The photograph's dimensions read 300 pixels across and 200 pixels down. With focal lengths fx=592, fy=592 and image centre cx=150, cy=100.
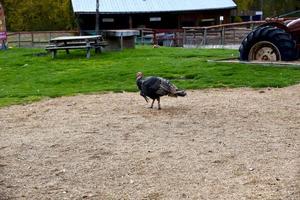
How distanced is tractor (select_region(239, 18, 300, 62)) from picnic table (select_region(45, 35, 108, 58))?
262 inches

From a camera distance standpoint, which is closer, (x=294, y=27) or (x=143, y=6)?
(x=294, y=27)

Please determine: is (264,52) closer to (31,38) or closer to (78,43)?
(78,43)

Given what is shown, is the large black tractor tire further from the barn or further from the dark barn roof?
the barn

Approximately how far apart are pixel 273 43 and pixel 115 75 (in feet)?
12.4

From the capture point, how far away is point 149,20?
44000 millimetres

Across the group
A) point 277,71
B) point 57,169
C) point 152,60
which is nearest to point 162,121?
point 57,169

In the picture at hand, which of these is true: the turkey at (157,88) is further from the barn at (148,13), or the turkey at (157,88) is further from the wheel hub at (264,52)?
the barn at (148,13)

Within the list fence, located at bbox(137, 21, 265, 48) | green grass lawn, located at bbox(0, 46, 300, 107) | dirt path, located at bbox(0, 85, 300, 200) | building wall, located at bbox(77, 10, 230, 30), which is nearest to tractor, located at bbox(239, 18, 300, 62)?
green grass lawn, located at bbox(0, 46, 300, 107)

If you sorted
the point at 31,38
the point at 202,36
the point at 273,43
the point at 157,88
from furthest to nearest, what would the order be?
1. the point at 31,38
2. the point at 202,36
3. the point at 273,43
4. the point at 157,88

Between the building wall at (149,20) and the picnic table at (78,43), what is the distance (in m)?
21.8

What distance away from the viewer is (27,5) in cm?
5600

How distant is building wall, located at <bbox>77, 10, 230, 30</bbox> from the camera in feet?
141

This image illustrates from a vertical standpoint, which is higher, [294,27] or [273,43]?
[294,27]

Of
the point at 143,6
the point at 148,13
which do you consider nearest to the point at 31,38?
the point at 143,6
